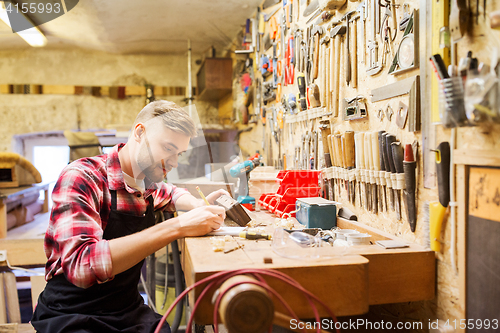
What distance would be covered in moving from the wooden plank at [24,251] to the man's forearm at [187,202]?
153cm

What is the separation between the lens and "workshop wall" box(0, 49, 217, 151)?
2.39 metres

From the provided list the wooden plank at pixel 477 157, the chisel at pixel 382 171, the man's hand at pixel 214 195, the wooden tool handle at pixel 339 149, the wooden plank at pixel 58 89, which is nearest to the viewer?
the wooden plank at pixel 477 157

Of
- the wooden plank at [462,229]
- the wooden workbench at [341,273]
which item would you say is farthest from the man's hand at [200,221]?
the wooden plank at [462,229]

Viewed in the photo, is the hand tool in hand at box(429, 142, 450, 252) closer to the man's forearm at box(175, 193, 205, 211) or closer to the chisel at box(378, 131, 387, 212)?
the chisel at box(378, 131, 387, 212)

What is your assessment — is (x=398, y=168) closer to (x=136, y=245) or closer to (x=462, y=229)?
(x=462, y=229)

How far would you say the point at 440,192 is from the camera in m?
1.06

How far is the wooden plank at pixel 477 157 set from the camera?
2.85 ft

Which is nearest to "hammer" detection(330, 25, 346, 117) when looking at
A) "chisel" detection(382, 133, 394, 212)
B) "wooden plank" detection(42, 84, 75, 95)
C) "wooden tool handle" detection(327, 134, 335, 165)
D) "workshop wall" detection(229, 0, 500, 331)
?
"workshop wall" detection(229, 0, 500, 331)

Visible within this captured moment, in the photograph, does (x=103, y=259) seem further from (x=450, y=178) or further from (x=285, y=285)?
(x=450, y=178)

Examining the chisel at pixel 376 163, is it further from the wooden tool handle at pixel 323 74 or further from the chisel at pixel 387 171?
the wooden tool handle at pixel 323 74

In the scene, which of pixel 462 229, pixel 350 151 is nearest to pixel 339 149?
pixel 350 151

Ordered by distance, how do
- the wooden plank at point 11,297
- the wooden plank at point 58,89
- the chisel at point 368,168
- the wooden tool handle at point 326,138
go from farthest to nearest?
the wooden plank at point 58,89 < the wooden plank at point 11,297 < the wooden tool handle at point 326,138 < the chisel at point 368,168

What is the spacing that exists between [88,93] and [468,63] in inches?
Result: 156

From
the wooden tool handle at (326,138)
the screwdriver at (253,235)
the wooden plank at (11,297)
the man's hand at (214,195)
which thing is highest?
the wooden tool handle at (326,138)
